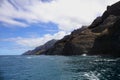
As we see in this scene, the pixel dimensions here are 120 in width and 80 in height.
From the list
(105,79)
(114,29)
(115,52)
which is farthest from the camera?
(114,29)

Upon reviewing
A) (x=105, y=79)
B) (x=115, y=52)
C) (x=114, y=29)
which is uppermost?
Result: (x=114, y=29)

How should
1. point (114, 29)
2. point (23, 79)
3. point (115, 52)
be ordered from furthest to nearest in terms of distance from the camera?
point (114, 29)
point (115, 52)
point (23, 79)

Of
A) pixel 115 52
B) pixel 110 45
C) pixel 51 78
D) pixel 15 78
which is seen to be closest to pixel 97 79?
pixel 51 78

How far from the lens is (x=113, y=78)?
57.3 metres

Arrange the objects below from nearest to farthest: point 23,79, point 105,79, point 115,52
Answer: point 105,79 < point 23,79 < point 115,52

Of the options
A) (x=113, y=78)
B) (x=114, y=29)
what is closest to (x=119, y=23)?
(x=114, y=29)

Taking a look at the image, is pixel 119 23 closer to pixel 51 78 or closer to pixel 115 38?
pixel 115 38

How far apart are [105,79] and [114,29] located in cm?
14497

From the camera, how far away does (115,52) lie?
179750 mm

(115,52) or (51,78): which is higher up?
(115,52)

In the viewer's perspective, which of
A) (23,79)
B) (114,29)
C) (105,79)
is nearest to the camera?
(105,79)

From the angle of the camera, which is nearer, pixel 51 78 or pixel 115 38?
pixel 51 78

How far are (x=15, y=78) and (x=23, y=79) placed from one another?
9.13 ft

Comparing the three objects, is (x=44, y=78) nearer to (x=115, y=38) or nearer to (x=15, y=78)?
(x=15, y=78)
